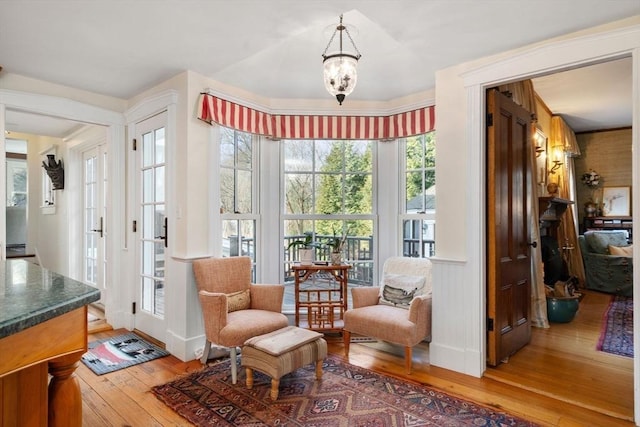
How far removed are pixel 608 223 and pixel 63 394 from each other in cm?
791

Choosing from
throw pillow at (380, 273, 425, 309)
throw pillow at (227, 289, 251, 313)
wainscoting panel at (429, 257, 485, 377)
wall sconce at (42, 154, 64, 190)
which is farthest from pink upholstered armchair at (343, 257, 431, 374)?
wall sconce at (42, 154, 64, 190)

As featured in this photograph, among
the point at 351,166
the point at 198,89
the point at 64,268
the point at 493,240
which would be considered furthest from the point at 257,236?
the point at 64,268

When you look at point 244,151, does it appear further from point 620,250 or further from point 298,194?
point 620,250

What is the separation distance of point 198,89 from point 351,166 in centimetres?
177

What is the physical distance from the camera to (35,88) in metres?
3.26

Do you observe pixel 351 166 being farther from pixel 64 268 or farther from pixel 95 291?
pixel 64 268

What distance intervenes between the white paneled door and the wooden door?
281cm

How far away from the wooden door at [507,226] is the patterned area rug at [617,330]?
0.72 m

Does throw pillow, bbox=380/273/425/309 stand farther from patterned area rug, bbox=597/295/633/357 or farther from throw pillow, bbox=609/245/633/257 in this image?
throw pillow, bbox=609/245/633/257

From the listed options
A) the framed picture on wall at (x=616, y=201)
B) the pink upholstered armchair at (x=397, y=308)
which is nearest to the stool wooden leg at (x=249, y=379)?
the pink upholstered armchair at (x=397, y=308)

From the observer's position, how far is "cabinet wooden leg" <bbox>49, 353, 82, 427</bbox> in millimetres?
1210

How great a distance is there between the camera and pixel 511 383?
2586 millimetres

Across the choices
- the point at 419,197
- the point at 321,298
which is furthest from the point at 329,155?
the point at 321,298

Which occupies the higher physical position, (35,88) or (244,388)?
(35,88)
